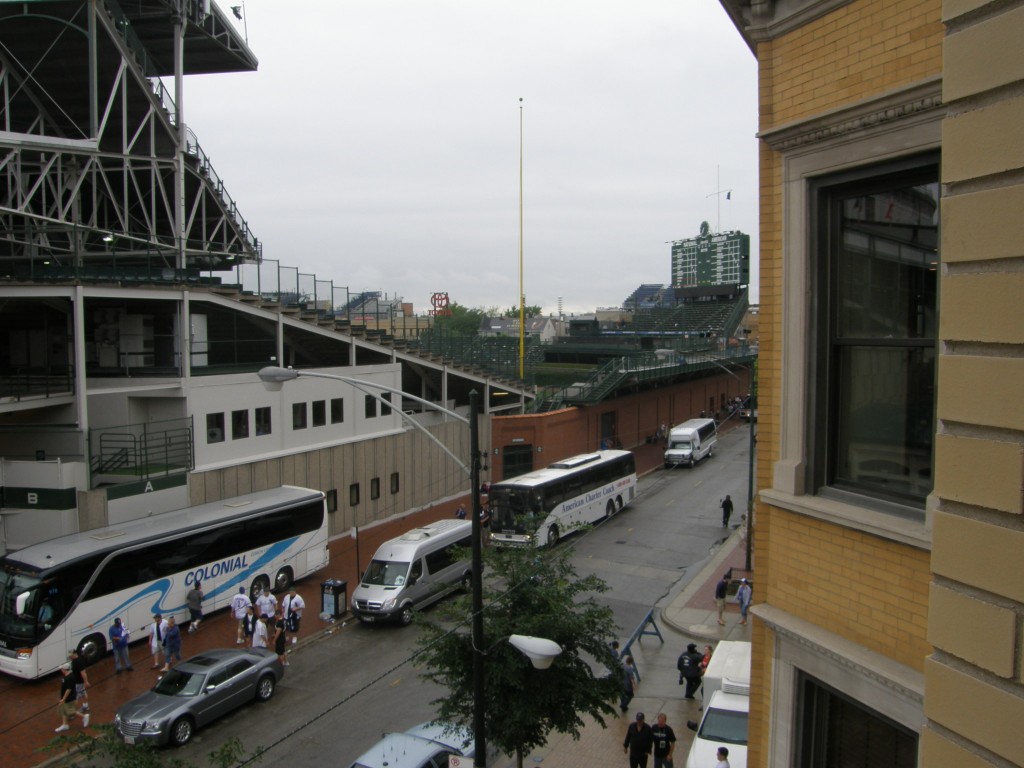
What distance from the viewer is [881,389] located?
5.30 metres

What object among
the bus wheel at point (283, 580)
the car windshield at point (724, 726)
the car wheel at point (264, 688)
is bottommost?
the car wheel at point (264, 688)

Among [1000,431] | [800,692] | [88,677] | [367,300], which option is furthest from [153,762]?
[367,300]

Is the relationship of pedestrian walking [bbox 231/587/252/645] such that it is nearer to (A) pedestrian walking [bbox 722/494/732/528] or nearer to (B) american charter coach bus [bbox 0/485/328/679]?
(B) american charter coach bus [bbox 0/485/328/679]

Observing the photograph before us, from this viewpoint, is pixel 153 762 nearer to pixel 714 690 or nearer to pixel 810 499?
pixel 810 499

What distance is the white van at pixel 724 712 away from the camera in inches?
505

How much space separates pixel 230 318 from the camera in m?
28.9

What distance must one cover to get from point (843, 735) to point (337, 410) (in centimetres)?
2787

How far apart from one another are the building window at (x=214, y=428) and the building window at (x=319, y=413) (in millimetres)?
4484

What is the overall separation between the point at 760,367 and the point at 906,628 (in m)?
2.08

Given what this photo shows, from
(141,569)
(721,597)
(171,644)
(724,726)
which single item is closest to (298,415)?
(141,569)

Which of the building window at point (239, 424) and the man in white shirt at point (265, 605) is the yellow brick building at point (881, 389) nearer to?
the man in white shirt at point (265, 605)

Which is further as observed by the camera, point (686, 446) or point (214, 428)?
point (686, 446)

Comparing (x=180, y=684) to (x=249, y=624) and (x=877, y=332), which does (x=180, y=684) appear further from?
(x=877, y=332)

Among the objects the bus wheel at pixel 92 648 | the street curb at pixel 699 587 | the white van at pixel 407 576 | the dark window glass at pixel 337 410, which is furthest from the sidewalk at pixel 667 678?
the dark window glass at pixel 337 410
